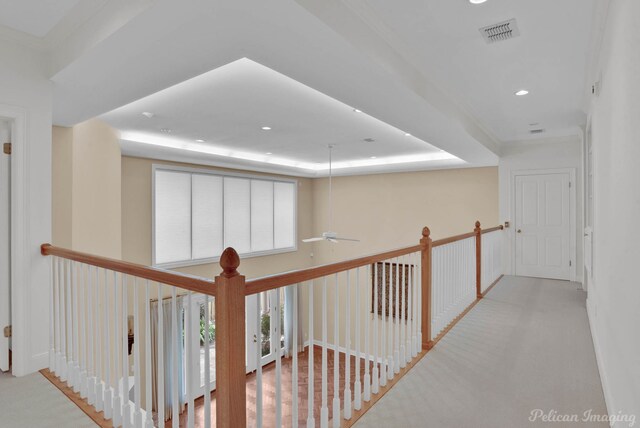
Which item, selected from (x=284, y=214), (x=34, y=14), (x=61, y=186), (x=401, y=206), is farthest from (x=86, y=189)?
(x=401, y=206)

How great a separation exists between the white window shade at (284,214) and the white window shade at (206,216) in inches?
65.8

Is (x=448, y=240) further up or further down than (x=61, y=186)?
further down

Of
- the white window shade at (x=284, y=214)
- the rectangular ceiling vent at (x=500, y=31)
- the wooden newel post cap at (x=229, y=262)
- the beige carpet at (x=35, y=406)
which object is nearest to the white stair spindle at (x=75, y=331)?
the beige carpet at (x=35, y=406)

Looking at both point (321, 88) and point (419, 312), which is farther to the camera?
point (419, 312)

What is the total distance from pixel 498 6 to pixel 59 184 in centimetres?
403

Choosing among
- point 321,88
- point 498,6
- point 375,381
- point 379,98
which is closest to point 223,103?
point 321,88

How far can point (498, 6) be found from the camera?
7.29 ft

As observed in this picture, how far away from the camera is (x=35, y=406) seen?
212cm

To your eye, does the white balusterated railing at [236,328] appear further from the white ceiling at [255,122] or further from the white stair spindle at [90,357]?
the white ceiling at [255,122]

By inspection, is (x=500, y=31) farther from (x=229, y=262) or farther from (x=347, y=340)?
(x=229, y=262)

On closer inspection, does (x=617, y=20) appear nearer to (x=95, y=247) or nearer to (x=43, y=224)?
(x=43, y=224)

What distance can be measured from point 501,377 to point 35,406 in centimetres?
296

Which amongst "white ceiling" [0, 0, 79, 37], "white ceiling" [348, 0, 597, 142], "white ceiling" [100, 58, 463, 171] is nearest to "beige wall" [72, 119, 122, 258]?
"white ceiling" [100, 58, 463, 171]

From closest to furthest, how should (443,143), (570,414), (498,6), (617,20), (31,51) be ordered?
1. (617,20)
2. (570,414)
3. (498,6)
4. (31,51)
5. (443,143)
